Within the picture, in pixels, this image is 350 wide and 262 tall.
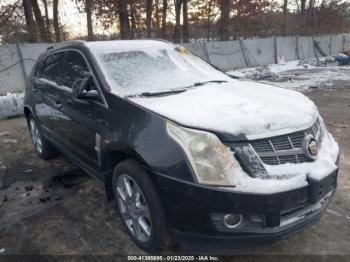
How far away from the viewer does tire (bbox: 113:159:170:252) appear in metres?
2.47

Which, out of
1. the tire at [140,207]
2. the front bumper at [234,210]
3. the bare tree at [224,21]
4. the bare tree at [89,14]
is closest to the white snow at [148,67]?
the tire at [140,207]

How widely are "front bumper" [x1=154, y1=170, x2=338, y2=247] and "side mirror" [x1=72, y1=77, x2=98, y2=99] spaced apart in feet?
4.10

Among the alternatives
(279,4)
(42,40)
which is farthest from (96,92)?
(279,4)

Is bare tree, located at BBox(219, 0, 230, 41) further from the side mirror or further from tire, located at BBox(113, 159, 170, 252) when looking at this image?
tire, located at BBox(113, 159, 170, 252)

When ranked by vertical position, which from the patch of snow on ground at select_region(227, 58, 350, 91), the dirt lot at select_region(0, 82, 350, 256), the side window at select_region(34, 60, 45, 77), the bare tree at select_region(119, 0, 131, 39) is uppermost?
the bare tree at select_region(119, 0, 131, 39)

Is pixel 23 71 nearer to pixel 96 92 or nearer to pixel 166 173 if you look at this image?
pixel 96 92

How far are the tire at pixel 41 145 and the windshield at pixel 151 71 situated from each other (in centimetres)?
223

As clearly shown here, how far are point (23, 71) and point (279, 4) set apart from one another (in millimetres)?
26730

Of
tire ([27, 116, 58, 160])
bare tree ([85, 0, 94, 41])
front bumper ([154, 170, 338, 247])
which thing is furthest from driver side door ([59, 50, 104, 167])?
bare tree ([85, 0, 94, 41])

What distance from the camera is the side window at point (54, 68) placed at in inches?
164

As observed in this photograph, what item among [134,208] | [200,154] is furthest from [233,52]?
[200,154]

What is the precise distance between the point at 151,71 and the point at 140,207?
4.87 feet

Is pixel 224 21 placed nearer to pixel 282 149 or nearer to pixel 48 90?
pixel 48 90

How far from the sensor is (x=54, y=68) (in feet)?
14.5
